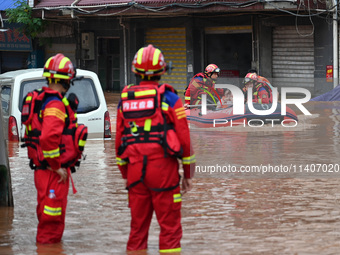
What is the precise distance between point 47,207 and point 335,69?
21.2 metres

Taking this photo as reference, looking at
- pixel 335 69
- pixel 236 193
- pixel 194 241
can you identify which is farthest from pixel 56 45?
pixel 194 241

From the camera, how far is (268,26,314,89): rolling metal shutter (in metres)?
28.0

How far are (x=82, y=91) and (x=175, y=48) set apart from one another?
18.7m

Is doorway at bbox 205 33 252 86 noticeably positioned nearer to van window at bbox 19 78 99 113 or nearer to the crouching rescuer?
van window at bbox 19 78 99 113

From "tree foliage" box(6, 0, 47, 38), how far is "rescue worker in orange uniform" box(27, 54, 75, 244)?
25.1 metres

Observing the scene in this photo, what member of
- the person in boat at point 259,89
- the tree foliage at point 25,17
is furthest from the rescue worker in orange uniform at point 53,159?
the tree foliage at point 25,17

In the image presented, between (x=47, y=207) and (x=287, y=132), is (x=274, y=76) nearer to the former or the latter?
(x=287, y=132)

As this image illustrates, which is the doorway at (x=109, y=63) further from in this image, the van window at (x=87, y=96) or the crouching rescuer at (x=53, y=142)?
the crouching rescuer at (x=53, y=142)

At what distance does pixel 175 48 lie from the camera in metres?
31.0

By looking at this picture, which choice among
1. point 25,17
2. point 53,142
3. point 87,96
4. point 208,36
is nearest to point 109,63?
point 25,17

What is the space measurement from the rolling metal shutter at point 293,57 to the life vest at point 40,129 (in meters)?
21.8

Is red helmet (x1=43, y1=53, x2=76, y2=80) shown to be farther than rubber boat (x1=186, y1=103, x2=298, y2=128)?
No

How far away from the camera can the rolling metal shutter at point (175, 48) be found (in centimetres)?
3072

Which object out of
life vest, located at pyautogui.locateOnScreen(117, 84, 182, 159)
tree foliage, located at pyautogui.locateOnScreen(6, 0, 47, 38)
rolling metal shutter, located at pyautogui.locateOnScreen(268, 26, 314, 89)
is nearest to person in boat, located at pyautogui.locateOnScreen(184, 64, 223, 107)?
rolling metal shutter, located at pyautogui.locateOnScreen(268, 26, 314, 89)
